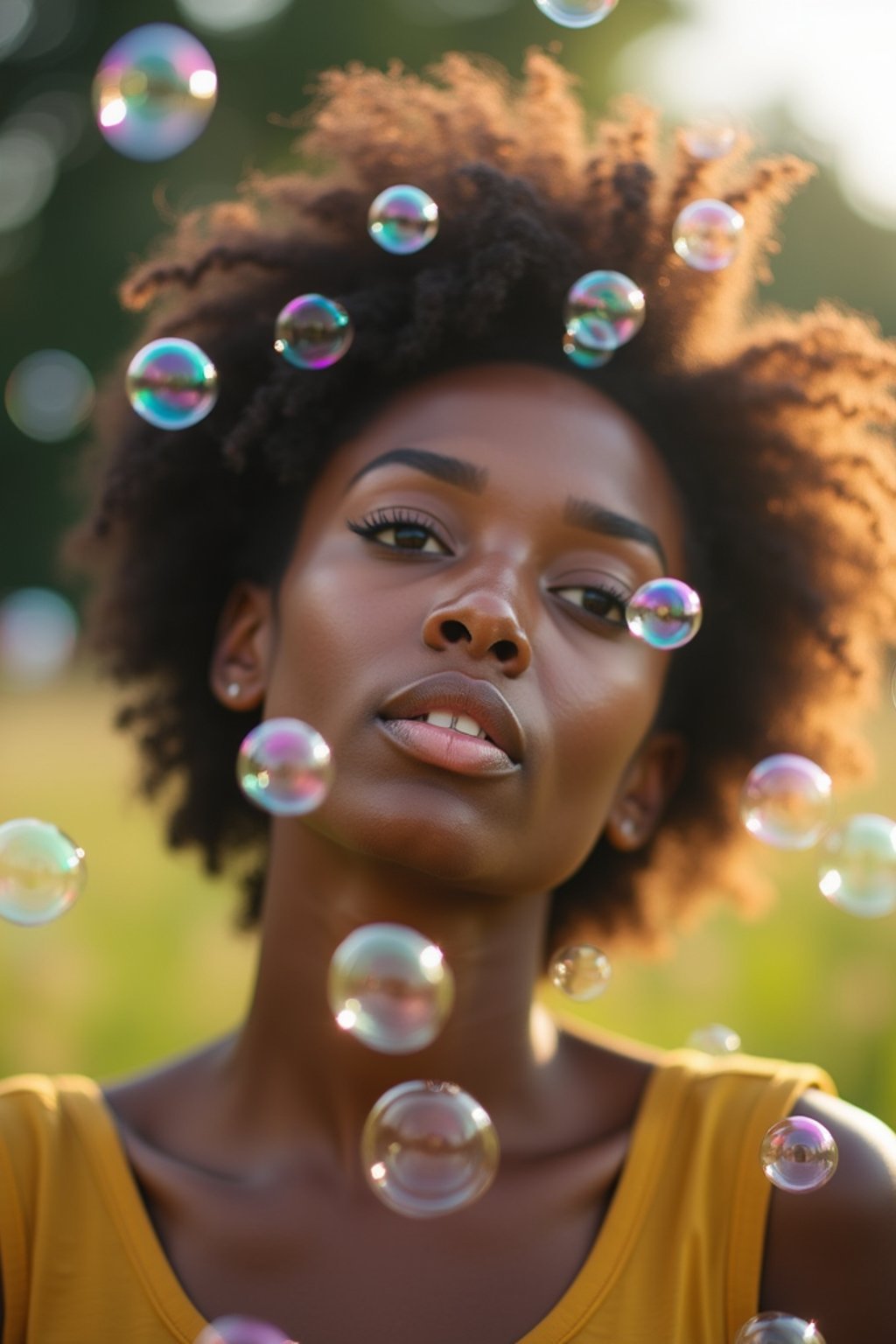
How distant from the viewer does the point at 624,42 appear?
13.4 metres

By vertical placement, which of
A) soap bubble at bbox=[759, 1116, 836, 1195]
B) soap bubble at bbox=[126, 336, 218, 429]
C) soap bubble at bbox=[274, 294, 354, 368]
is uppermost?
soap bubble at bbox=[274, 294, 354, 368]

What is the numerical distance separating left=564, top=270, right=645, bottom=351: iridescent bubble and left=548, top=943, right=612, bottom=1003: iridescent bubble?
30.6 inches

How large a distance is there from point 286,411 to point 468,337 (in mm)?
254

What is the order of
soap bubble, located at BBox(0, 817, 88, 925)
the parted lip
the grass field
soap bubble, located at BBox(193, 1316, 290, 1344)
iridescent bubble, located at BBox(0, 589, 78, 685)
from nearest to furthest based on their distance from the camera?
soap bubble, located at BBox(193, 1316, 290, 1344), the parted lip, soap bubble, located at BBox(0, 817, 88, 925), iridescent bubble, located at BBox(0, 589, 78, 685), the grass field

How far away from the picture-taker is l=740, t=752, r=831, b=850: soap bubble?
6.57 ft

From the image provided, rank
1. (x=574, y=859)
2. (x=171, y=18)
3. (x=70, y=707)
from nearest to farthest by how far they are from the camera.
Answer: (x=574, y=859), (x=70, y=707), (x=171, y=18)

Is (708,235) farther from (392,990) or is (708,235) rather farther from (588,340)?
(392,990)

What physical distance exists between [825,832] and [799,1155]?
1.42 ft

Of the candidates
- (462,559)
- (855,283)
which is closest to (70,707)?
(855,283)

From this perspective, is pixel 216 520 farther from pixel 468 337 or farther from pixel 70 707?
pixel 70 707

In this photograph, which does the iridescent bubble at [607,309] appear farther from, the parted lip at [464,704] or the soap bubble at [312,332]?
the parted lip at [464,704]

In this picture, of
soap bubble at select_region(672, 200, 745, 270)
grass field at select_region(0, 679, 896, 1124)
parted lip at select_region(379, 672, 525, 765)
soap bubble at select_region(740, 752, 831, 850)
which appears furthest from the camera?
grass field at select_region(0, 679, 896, 1124)

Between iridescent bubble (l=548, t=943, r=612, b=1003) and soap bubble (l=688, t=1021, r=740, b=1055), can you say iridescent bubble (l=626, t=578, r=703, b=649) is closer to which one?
iridescent bubble (l=548, t=943, r=612, b=1003)

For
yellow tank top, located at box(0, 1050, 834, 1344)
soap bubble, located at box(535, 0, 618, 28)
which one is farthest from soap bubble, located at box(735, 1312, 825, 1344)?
soap bubble, located at box(535, 0, 618, 28)
